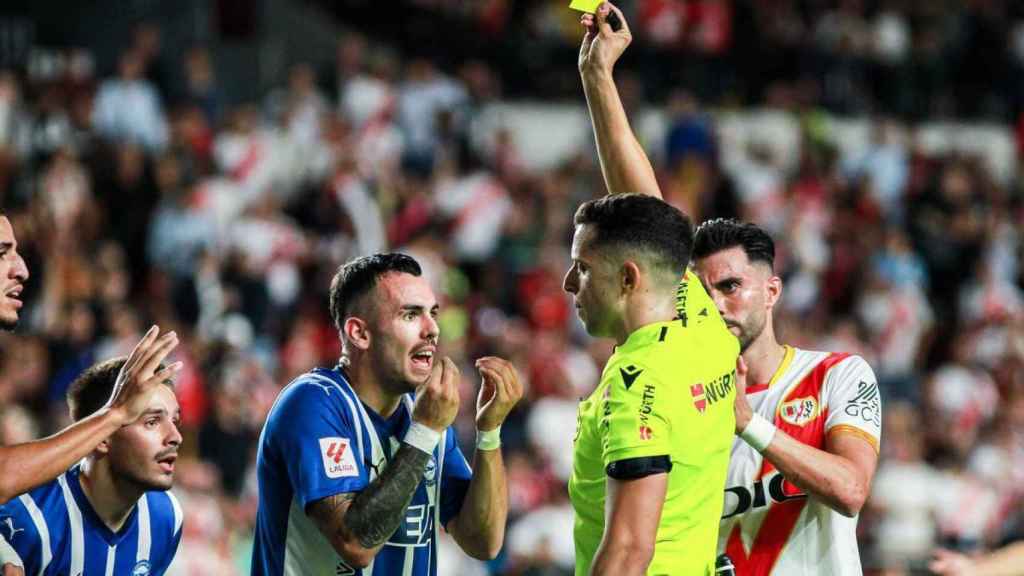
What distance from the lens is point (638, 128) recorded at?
20047 millimetres

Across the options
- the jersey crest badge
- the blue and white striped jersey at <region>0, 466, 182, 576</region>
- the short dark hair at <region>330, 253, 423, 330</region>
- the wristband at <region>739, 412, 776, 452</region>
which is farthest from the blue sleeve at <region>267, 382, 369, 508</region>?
the jersey crest badge

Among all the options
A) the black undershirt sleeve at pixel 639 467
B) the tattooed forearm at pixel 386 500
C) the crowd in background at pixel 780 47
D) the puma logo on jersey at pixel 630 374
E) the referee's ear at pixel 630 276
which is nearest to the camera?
the black undershirt sleeve at pixel 639 467

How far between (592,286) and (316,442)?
113 cm

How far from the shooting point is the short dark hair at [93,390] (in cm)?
629

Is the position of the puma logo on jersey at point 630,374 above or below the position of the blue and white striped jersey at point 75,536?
above

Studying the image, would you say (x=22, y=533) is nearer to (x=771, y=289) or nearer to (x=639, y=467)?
(x=639, y=467)

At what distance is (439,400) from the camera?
5.69 m

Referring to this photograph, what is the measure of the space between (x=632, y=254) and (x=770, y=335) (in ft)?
4.41

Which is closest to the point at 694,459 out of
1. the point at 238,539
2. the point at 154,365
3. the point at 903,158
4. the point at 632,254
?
the point at 632,254

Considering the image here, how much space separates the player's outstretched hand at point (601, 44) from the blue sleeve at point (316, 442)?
1605mm

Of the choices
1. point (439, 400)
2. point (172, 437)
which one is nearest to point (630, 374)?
point (439, 400)

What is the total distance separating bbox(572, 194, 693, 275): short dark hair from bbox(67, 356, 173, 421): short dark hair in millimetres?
1958

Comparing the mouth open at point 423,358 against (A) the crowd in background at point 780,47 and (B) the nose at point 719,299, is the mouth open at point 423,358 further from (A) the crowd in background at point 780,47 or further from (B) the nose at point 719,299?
(A) the crowd in background at point 780,47

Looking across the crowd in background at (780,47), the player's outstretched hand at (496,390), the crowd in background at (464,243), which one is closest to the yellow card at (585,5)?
the player's outstretched hand at (496,390)
